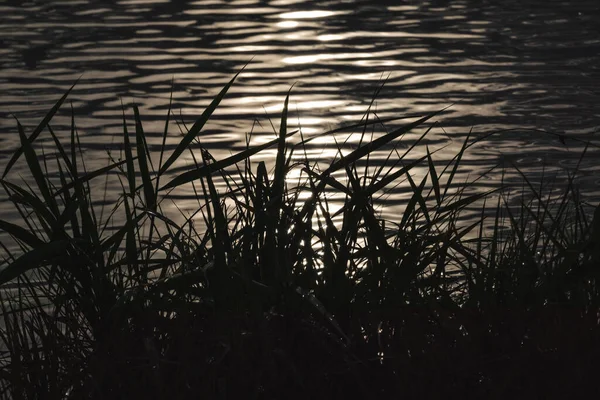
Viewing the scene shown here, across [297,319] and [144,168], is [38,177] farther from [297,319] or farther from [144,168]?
[297,319]

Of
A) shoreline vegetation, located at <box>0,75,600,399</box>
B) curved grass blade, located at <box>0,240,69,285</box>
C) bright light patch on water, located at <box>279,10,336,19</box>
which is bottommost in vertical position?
bright light patch on water, located at <box>279,10,336,19</box>

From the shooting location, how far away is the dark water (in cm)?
833

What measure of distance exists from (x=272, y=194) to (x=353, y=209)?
0.84 feet

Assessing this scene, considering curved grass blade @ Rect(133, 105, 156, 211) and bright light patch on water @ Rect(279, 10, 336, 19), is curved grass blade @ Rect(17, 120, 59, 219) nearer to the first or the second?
curved grass blade @ Rect(133, 105, 156, 211)

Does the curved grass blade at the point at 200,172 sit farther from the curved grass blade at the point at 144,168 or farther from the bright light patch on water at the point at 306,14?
the bright light patch on water at the point at 306,14

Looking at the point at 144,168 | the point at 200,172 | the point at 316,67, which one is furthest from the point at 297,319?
the point at 316,67

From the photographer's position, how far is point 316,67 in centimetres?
1099

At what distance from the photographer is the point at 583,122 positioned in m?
8.51

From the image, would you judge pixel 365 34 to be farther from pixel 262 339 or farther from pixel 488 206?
pixel 262 339

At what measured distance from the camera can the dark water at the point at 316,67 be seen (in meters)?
8.33

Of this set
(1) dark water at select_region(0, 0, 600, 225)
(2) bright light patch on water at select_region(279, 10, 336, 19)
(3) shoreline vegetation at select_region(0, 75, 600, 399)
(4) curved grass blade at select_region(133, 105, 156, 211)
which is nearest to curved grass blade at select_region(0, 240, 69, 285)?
(3) shoreline vegetation at select_region(0, 75, 600, 399)

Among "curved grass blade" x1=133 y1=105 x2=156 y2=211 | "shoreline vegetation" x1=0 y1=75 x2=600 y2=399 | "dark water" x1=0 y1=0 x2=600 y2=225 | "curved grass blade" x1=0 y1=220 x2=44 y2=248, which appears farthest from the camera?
"dark water" x1=0 y1=0 x2=600 y2=225

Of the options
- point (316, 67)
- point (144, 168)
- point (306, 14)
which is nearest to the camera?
point (144, 168)

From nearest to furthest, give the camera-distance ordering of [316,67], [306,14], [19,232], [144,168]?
1. [19,232]
2. [144,168]
3. [316,67]
4. [306,14]
